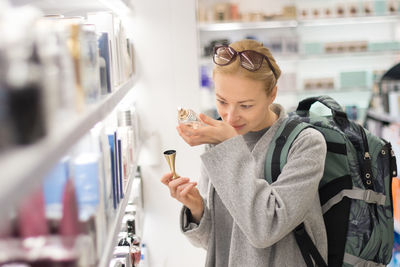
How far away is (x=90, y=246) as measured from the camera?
1.06m

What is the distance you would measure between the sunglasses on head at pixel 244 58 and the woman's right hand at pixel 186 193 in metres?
0.44

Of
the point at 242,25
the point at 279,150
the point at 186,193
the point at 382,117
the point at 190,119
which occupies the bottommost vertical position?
the point at 382,117

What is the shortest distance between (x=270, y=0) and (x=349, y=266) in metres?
5.16

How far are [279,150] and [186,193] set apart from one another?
0.36 metres

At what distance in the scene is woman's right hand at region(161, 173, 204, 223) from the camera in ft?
5.87

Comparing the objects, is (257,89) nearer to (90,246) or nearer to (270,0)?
(90,246)

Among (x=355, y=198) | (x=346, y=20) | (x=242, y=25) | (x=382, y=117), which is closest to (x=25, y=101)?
(x=355, y=198)

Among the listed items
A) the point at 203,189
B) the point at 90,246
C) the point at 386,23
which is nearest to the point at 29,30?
the point at 90,246

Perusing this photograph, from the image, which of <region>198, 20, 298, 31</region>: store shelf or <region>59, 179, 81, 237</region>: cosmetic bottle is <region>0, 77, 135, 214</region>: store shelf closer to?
<region>59, 179, 81, 237</region>: cosmetic bottle

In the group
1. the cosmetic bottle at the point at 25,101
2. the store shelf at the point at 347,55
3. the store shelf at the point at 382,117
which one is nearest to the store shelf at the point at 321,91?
the store shelf at the point at 347,55

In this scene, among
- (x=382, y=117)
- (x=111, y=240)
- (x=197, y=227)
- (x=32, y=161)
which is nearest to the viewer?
(x=32, y=161)

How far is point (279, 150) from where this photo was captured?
1.75 meters

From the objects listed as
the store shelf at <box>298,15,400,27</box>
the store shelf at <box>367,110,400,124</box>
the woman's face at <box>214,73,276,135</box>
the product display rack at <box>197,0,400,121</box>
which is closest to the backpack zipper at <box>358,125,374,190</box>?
the woman's face at <box>214,73,276,135</box>

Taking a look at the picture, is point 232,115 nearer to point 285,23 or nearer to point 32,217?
point 32,217
